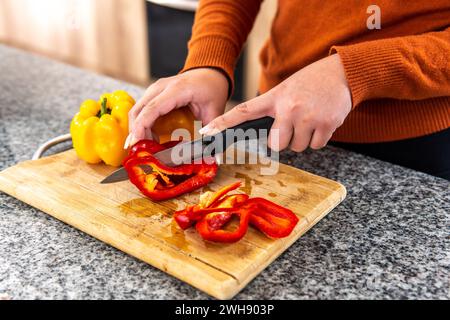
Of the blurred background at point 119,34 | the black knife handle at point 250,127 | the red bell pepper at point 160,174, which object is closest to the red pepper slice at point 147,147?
the red bell pepper at point 160,174

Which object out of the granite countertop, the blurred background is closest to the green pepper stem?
the granite countertop

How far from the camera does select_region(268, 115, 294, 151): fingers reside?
0.90 meters

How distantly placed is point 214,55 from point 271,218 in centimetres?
47

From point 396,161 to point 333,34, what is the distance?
1.03ft

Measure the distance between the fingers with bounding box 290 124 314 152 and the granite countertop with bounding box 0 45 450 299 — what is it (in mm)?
136

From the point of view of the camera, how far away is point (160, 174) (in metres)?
0.97

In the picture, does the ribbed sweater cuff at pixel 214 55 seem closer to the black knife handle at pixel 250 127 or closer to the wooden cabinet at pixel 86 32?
the black knife handle at pixel 250 127

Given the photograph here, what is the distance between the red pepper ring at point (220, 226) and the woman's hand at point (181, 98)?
0.92 ft

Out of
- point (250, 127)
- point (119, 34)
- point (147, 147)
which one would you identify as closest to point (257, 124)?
point (250, 127)

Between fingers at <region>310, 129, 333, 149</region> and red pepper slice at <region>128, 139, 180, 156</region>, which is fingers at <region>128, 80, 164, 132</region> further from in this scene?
fingers at <region>310, 129, 333, 149</region>

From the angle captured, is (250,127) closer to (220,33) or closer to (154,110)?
(154,110)

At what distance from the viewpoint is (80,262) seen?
0.78m

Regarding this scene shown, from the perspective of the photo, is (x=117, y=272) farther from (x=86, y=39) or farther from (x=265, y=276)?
(x=86, y=39)

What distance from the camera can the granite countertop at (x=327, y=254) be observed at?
0.72 meters
